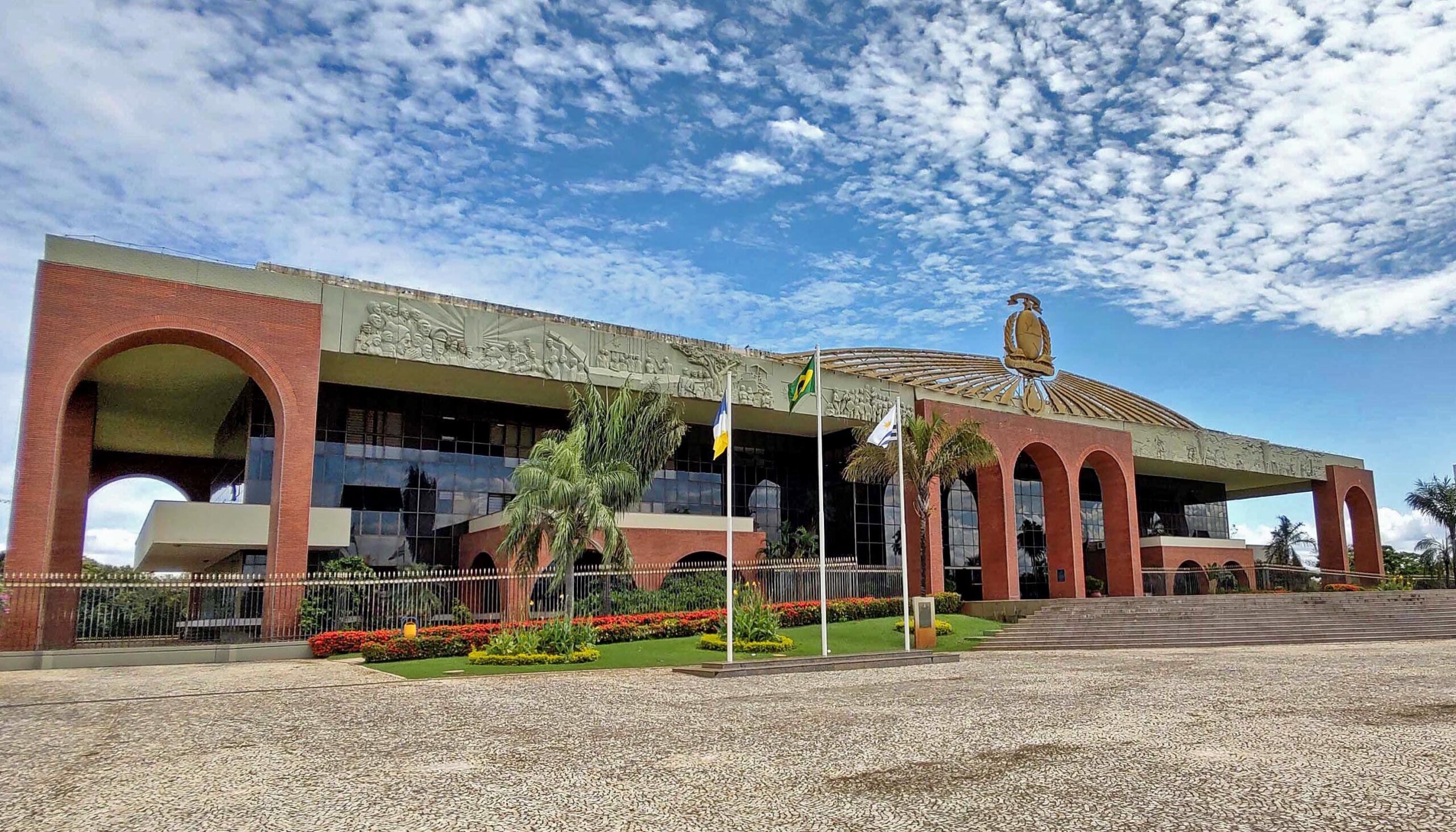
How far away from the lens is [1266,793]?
6695 millimetres

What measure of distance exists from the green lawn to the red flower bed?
263 millimetres

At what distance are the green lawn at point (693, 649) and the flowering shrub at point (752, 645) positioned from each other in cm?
19

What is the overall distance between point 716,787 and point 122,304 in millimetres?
21064

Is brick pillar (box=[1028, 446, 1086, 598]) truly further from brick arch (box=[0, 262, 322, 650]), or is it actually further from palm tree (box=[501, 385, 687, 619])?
brick arch (box=[0, 262, 322, 650])

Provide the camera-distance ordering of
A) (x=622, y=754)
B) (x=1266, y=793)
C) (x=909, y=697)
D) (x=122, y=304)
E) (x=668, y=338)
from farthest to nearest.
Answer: (x=668, y=338) → (x=122, y=304) → (x=909, y=697) → (x=622, y=754) → (x=1266, y=793)

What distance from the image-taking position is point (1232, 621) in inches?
1006

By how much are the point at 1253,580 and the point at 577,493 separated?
34153mm

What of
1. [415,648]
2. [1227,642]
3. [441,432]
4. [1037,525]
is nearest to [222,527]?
[441,432]

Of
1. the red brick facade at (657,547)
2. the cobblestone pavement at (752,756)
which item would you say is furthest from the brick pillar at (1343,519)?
the cobblestone pavement at (752,756)

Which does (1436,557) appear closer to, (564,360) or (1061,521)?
(1061,521)

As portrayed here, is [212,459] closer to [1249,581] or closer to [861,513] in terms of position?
[861,513]

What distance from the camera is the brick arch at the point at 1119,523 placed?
3616cm

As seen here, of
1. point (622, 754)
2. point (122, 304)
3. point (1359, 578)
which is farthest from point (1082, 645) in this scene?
point (1359, 578)

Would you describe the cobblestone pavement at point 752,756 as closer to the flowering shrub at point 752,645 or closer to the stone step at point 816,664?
the stone step at point 816,664
